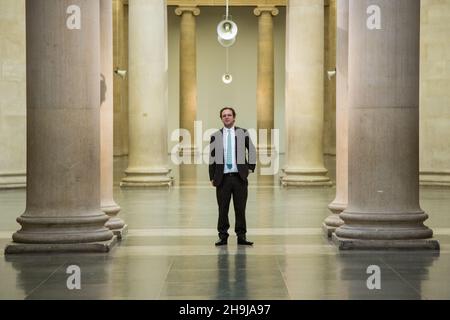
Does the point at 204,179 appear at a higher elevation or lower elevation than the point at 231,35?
lower

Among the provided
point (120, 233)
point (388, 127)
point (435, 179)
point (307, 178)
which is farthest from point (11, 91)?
point (388, 127)

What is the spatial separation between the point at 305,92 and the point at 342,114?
14.1 metres

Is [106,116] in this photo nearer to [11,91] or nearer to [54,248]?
[54,248]

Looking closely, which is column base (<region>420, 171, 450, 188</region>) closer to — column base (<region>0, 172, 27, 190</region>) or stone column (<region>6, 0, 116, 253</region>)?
column base (<region>0, 172, 27, 190</region>)

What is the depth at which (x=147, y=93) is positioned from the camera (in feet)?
109

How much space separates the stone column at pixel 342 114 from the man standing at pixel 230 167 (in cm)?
228

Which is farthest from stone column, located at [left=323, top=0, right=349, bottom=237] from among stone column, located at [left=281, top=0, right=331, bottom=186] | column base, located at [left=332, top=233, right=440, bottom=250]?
stone column, located at [left=281, top=0, right=331, bottom=186]

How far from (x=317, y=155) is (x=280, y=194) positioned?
362 cm

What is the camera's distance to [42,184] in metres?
16.2

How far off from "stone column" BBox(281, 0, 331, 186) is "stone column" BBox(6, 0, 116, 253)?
1735 centimetres

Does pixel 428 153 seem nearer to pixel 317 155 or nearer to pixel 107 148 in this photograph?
pixel 317 155

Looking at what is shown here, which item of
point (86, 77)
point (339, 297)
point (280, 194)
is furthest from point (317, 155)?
point (339, 297)

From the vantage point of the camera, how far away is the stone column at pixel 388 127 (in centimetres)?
1633

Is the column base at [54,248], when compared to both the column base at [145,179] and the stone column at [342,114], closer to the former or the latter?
the stone column at [342,114]
